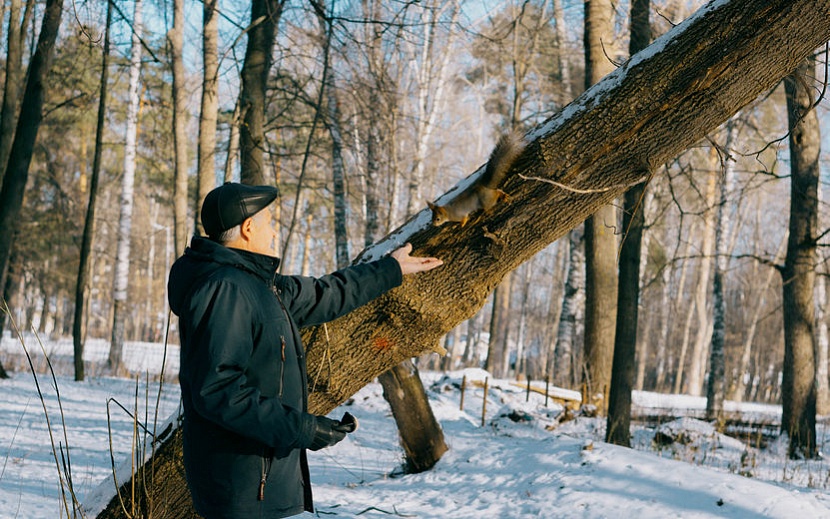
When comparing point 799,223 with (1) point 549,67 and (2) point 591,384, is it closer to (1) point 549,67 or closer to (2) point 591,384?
(2) point 591,384

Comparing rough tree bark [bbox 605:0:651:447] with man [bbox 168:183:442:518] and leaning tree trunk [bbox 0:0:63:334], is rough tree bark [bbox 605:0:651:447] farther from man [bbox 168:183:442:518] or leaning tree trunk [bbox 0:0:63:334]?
leaning tree trunk [bbox 0:0:63:334]

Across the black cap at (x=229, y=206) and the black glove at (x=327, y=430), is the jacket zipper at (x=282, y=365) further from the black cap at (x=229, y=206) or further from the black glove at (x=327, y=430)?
the black cap at (x=229, y=206)

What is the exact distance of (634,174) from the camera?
8.54 ft

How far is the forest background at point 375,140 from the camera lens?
8.39 meters

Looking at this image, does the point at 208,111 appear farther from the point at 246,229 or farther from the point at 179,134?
the point at 246,229

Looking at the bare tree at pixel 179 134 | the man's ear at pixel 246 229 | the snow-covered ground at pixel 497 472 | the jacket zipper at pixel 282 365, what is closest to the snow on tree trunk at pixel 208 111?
the bare tree at pixel 179 134

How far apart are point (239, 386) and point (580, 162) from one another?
1.49m

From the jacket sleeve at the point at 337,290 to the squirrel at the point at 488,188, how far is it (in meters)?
0.32

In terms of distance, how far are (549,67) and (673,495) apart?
15808mm

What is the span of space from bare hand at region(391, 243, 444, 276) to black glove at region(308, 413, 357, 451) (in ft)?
2.31

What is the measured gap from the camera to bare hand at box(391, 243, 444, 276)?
8.82ft

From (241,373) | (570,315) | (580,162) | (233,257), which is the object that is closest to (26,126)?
(233,257)

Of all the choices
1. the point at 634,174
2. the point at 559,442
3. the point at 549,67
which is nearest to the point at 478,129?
the point at 549,67

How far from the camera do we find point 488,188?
8.65 feet
